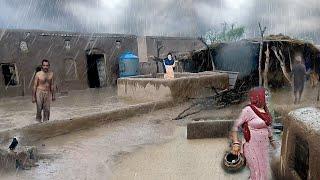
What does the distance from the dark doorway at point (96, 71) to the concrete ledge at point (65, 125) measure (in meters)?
13.6

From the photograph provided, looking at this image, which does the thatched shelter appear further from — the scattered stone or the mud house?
the scattered stone

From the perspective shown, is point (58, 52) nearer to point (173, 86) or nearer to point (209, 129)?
point (173, 86)

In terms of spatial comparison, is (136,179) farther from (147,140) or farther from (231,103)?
(231,103)

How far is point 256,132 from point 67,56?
65.9 ft

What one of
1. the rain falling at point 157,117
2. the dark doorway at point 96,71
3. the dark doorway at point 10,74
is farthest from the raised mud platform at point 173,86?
the dark doorway at point 96,71

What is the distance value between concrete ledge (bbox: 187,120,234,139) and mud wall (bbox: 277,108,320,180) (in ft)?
10.5

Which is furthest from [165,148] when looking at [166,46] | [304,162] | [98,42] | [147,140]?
[166,46]

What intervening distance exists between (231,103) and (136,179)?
814 centimetres

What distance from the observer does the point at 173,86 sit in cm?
1353

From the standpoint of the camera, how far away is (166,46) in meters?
31.2

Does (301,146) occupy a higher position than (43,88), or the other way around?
(43,88)

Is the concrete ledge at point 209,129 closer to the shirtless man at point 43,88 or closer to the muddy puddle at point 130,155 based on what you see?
the muddy puddle at point 130,155

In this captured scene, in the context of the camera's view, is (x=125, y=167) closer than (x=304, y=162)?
No

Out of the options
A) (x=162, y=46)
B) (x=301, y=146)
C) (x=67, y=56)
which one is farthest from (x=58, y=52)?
(x=301, y=146)
